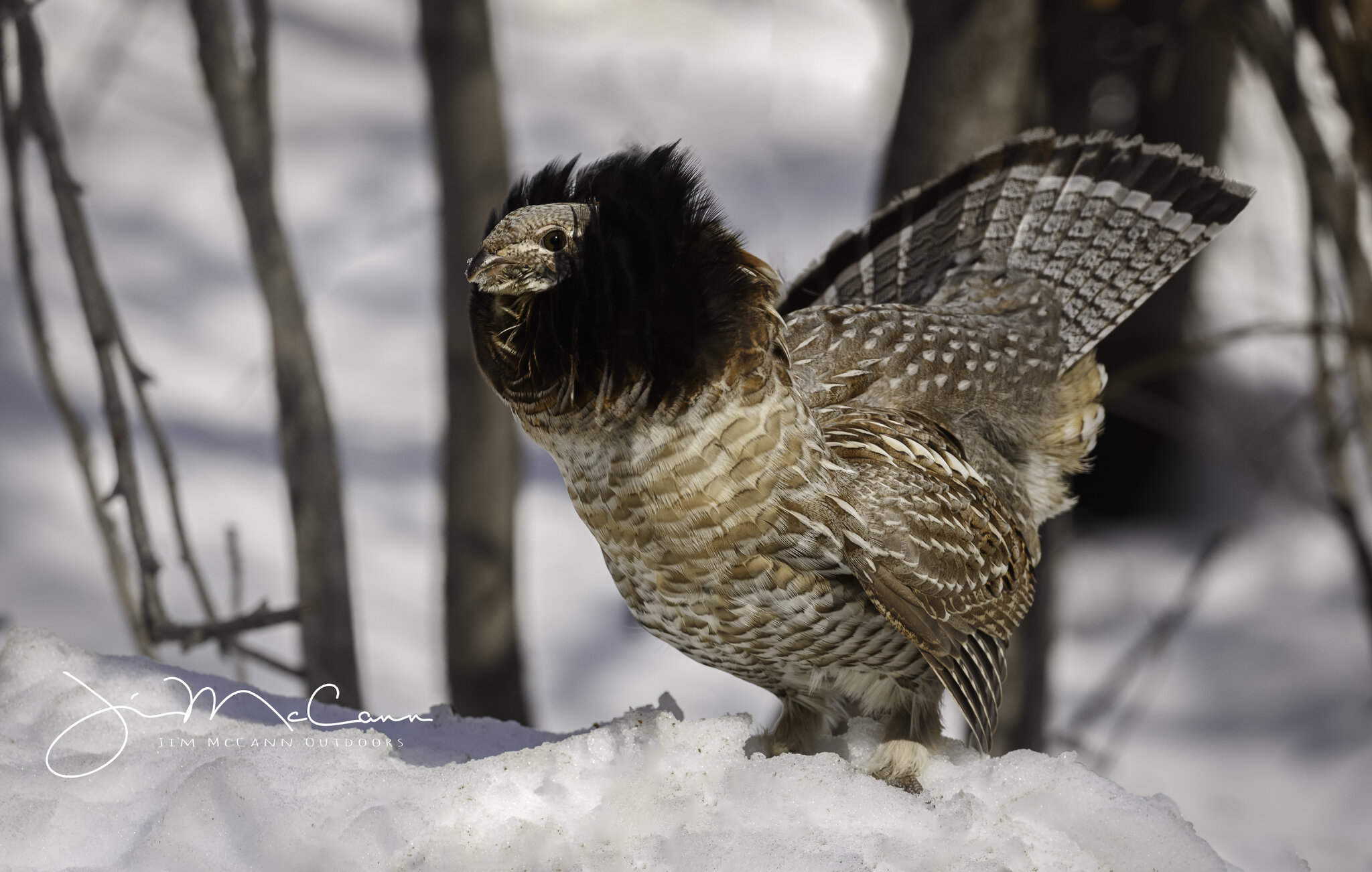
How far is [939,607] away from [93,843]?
1410mm

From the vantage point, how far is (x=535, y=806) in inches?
71.2

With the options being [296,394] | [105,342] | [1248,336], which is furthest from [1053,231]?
[105,342]

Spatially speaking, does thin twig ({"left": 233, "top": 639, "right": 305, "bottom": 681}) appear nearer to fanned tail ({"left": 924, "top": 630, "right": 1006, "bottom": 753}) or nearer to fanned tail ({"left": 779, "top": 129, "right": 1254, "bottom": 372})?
fanned tail ({"left": 924, "top": 630, "right": 1006, "bottom": 753})

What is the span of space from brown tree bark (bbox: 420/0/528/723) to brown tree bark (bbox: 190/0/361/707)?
122cm

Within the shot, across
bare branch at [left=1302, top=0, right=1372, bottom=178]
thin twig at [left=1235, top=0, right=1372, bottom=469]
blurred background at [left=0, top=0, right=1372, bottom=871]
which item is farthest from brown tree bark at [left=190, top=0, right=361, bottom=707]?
thin twig at [left=1235, top=0, right=1372, bottom=469]

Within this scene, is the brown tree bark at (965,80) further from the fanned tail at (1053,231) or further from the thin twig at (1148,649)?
the thin twig at (1148,649)

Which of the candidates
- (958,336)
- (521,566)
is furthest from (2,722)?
(521,566)

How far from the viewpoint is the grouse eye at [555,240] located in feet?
6.09

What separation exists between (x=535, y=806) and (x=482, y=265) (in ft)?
2.76

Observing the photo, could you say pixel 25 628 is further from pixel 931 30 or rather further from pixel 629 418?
pixel 931 30

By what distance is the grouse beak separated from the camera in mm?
1781

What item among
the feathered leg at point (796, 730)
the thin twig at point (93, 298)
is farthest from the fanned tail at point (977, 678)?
the thin twig at point (93, 298)

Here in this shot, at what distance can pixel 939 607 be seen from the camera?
6.85ft
